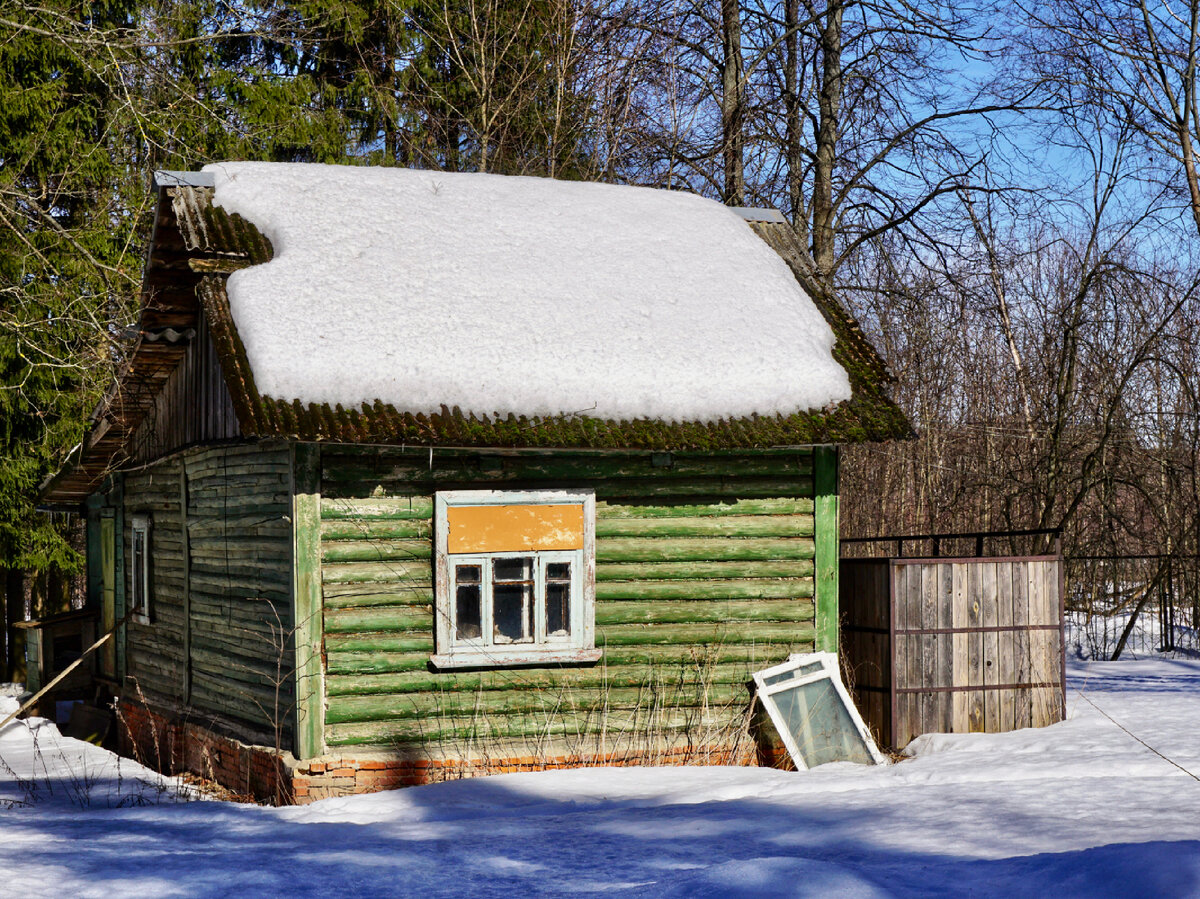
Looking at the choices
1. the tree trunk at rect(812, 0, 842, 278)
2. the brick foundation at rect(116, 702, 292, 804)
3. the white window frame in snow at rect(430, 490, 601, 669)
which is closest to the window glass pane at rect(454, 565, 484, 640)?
the white window frame in snow at rect(430, 490, 601, 669)

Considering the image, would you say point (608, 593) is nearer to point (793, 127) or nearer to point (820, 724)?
point (820, 724)

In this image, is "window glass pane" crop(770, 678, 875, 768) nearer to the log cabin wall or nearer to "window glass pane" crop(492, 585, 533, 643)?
"window glass pane" crop(492, 585, 533, 643)

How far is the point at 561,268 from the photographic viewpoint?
10.2 meters

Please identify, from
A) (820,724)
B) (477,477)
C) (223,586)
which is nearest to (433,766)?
(477,477)

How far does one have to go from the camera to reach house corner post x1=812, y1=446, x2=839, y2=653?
9789mm

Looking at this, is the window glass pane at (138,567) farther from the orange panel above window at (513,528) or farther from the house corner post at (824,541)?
the house corner post at (824,541)

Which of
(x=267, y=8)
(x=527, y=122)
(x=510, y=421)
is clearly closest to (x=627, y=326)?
(x=510, y=421)

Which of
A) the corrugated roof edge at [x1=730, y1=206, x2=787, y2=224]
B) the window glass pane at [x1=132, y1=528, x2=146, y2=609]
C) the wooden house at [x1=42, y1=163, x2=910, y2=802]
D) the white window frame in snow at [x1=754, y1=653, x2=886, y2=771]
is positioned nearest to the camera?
the wooden house at [x1=42, y1=163, x2=910, y2=802]

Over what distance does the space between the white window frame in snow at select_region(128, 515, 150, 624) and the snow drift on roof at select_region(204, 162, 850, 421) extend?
455 centimetres

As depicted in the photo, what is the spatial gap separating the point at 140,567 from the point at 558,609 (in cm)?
633

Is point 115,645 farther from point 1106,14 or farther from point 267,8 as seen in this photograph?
point 1106,14

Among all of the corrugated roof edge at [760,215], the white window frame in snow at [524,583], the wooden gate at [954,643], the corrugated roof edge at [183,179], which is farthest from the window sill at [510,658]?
the corrugated roof edge at [760,215]

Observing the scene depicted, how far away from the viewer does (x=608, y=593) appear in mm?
9289

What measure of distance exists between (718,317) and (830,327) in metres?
1.10
